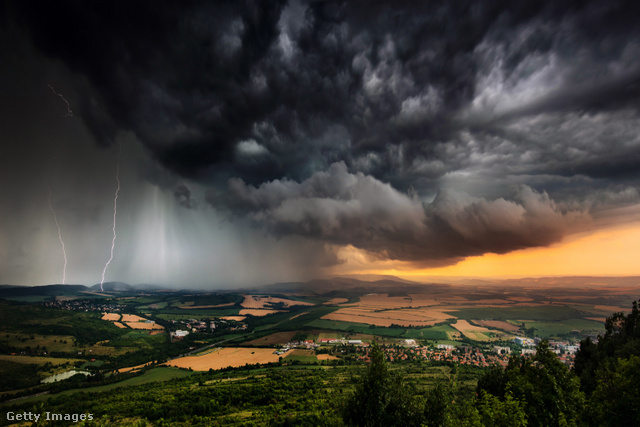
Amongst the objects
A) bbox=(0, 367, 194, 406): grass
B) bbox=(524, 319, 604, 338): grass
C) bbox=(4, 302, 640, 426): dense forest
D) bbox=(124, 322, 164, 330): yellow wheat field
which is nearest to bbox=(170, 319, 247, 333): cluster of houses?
bbox=(124, 322, 164, 330): yellow wheat field

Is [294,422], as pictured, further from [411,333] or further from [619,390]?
[411,333]

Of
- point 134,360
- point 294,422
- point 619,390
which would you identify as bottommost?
point 134,360

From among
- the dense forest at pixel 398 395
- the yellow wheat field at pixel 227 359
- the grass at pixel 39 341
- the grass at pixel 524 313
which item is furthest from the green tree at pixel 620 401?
the grass at pixel 524 313

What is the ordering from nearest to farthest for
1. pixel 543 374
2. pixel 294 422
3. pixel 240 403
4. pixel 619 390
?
pixel 619 390
pixel 543 374
pixel 294 422
pixel 240 403

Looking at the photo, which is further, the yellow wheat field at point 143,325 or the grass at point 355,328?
the grass at point 355,328

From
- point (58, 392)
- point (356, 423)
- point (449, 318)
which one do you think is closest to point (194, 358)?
point (58, 392)

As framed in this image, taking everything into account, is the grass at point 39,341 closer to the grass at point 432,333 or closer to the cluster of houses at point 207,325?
the cluster of houses at point 207,325

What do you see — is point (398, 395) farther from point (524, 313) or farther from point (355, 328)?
point (524, 313)
